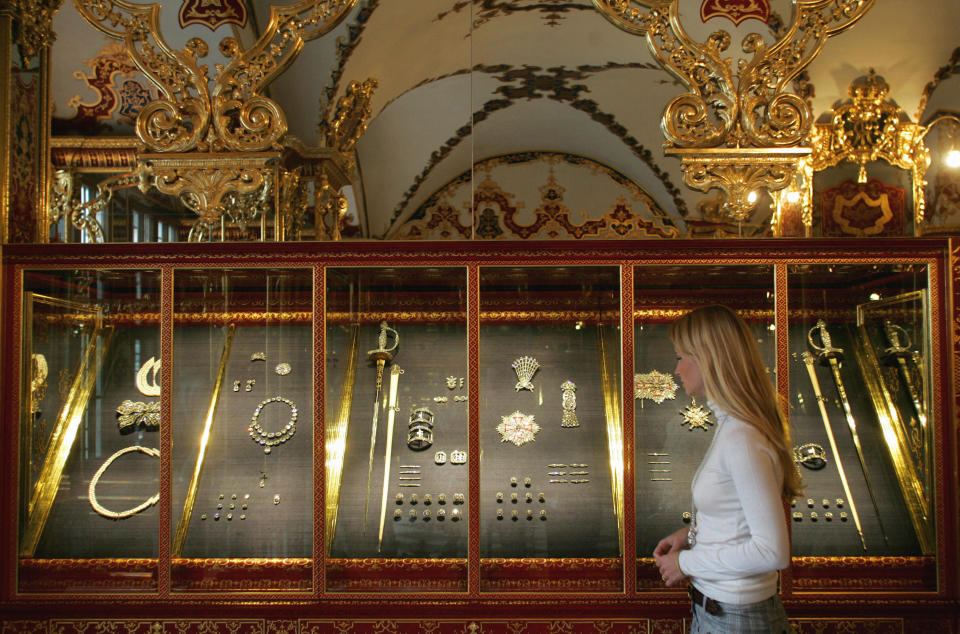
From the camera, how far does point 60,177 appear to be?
366cm

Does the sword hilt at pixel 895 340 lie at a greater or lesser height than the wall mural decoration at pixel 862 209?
lesser

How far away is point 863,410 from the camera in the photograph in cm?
352

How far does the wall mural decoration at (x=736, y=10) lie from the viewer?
3.53m

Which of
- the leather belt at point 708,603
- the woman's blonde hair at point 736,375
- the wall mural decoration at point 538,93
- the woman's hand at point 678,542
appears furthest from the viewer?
the wall mural decoration at point 538,93

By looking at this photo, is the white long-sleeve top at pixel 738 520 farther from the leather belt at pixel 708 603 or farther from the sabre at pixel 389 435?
the sabre at pixel 389 435

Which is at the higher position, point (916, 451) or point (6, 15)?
point (6, 15)

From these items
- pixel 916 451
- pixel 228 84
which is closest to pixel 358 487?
pixel 228 84

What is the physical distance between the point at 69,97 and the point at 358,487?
2.34 meters

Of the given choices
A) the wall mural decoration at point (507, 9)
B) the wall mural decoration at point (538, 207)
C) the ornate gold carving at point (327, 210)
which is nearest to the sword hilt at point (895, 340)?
the wall mural decoration at point (538, 207)

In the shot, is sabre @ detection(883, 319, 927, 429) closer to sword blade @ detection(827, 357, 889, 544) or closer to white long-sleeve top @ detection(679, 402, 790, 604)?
sword blade @ detection(827, 357, 889, 544)

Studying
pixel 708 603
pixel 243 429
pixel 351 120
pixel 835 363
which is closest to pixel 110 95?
pixel 351 120

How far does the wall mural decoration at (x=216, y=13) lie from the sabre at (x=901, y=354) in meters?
3.33

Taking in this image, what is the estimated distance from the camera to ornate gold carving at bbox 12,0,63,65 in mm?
3605

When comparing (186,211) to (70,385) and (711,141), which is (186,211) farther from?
(711,141)
